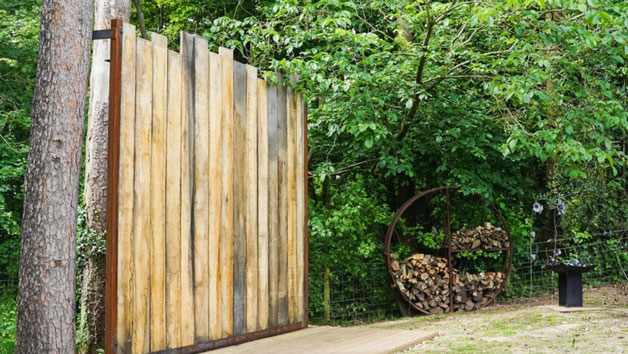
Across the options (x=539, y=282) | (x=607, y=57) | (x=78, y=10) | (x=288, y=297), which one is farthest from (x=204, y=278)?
(x=539, y=282)

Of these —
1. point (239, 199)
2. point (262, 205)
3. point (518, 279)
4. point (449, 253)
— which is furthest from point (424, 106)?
point (239, 199)

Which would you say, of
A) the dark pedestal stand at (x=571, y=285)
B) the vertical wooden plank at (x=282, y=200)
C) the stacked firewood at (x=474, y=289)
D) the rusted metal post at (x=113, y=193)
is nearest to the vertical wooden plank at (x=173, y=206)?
the rusted metal post at (x=113, y=193)

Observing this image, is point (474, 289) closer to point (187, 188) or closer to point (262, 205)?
point (262, 205)

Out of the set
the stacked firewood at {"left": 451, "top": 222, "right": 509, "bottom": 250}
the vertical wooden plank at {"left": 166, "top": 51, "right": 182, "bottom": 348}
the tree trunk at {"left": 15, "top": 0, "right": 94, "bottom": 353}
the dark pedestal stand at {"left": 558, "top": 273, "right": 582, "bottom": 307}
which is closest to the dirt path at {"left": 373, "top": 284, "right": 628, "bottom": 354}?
the dark pedestal stand at {"left": 558, "top": 273, "right": 582, "bottom": 307}

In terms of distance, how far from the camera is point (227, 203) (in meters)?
4.67

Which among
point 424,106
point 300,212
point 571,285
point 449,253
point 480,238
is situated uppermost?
point 424,106

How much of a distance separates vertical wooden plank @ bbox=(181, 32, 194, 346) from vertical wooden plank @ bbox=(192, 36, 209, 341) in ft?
0.14

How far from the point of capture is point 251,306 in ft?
15.9

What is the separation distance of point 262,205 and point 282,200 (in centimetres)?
32

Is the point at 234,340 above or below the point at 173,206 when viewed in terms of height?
below

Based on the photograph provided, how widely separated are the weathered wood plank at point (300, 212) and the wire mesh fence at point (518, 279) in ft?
7.34

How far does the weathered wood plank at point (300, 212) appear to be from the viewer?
545 centimetres

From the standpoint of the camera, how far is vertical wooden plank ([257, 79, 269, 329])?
4977 mm

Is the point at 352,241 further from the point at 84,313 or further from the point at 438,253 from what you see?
the point at 84,313
